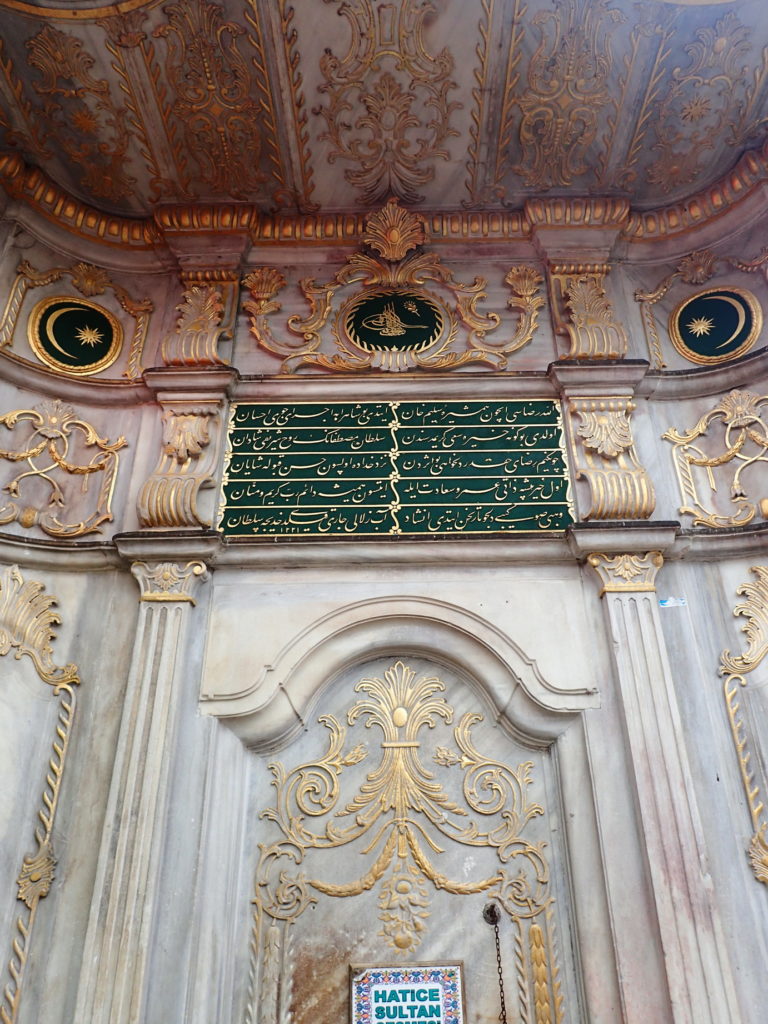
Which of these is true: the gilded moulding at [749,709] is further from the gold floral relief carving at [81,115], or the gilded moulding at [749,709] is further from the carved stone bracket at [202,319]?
the gold floral relief carving at [81,115]

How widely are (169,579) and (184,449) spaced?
0.68 m

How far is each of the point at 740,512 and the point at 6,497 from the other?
3.40 metres

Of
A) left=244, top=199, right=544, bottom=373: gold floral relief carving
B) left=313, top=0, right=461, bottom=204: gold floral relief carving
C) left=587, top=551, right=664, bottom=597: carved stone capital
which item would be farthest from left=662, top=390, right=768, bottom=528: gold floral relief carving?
left=313, top=0, right=461, bottom=204: gold floral relief carving

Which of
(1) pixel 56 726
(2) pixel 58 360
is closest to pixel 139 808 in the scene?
(1) pixel 56 726

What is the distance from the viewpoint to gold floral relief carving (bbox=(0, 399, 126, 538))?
3.46 m

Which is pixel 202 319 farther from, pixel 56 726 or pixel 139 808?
pixel 139 808

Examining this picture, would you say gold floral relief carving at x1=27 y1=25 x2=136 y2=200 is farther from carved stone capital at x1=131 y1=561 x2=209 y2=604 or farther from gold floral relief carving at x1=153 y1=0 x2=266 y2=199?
carved stone capital at x1=131 y1=561 x2=209 y2=604

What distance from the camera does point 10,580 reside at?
10.6 feet

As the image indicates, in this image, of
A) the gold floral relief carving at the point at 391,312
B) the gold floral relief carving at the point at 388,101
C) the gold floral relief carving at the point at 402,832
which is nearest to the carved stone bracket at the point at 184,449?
the gold floral relief carving at the point at 391,312

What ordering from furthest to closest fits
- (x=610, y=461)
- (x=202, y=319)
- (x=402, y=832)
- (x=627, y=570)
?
(x=202, y=319) → (x=610, y=461) → (x=627, y=570) → (x=402, y=832)

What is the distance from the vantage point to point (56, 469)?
3.62 m

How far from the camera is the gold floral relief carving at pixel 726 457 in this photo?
344cm

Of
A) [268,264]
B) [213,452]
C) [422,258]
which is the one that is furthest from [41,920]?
[422,258]

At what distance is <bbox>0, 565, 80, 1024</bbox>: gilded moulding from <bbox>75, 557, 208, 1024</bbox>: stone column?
9.5 inches
